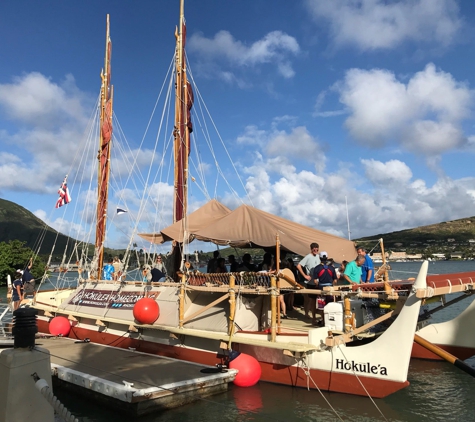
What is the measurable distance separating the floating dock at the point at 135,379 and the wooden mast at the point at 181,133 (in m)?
6.68

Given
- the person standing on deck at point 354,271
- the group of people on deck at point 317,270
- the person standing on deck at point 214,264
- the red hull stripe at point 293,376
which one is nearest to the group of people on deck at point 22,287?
the red hull stripe at point 293,376

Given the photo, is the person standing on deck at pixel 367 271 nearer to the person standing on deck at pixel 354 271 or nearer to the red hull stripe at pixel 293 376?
the person standing on deck at pixel 354 271

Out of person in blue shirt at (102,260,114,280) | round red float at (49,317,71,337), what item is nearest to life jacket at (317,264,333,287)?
round red float at (49,317,71,337)

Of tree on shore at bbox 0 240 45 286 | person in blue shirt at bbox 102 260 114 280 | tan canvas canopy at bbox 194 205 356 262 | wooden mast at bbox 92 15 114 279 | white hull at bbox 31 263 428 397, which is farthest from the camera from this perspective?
tree on shore at bbox 0 240 45 286

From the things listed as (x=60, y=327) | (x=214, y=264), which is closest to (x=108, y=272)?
(x=60, y=327)

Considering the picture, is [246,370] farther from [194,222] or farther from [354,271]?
[194,222]

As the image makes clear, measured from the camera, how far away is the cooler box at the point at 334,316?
9.92 m

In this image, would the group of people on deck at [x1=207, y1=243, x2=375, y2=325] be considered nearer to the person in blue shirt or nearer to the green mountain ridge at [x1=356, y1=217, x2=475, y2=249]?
the person in blue shirt

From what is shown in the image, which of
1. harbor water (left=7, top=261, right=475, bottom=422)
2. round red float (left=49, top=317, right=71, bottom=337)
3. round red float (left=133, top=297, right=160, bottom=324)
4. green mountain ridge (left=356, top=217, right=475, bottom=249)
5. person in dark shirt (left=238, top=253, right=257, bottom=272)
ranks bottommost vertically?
harbor water (left=7, top=261, right=475, bottom=422)

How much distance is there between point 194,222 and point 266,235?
3.70 metres

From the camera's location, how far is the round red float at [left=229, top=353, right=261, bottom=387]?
10164 millimetres

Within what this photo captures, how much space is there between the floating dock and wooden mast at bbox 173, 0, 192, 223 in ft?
21.9

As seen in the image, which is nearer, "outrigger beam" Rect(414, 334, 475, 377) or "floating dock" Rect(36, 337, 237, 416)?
"outrigger beam" Rect(414, 334, 475, 377)

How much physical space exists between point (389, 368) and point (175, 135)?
12.1 meters
